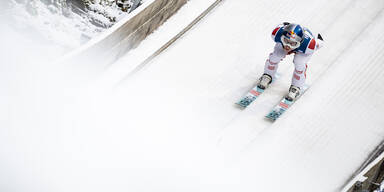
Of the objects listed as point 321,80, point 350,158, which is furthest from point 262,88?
point 350,158

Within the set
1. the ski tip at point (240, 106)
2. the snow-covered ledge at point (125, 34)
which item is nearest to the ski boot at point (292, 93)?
the ski tip at point (240, 106)

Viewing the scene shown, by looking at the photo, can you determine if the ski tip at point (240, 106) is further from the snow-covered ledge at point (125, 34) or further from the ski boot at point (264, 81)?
the snow-covered ledge at point (125, 34)

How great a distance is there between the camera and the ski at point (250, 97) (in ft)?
21.2

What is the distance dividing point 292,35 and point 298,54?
34 cm

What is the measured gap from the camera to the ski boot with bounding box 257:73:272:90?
6613mm

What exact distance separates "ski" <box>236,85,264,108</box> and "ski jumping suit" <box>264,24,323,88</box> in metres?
0.23

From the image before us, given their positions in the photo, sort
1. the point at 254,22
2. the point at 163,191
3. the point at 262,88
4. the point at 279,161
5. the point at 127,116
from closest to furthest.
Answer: the point at 163,191
the point at 279,161
the point at 127,116
the point at 262,88
the point at 254,22

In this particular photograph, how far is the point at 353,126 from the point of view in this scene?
626cm

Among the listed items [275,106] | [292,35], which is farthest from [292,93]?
[292,35]

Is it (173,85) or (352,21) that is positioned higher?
(352,21)

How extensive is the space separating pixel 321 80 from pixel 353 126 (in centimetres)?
80

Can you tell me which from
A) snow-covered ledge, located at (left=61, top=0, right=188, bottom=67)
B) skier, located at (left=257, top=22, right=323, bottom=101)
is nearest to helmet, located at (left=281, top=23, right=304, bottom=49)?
skier, located at (left=257, top=22, right=323, bottom=101)

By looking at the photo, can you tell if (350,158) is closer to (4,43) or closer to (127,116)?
(127,116)

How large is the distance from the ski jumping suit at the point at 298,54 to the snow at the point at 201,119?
272 mm
